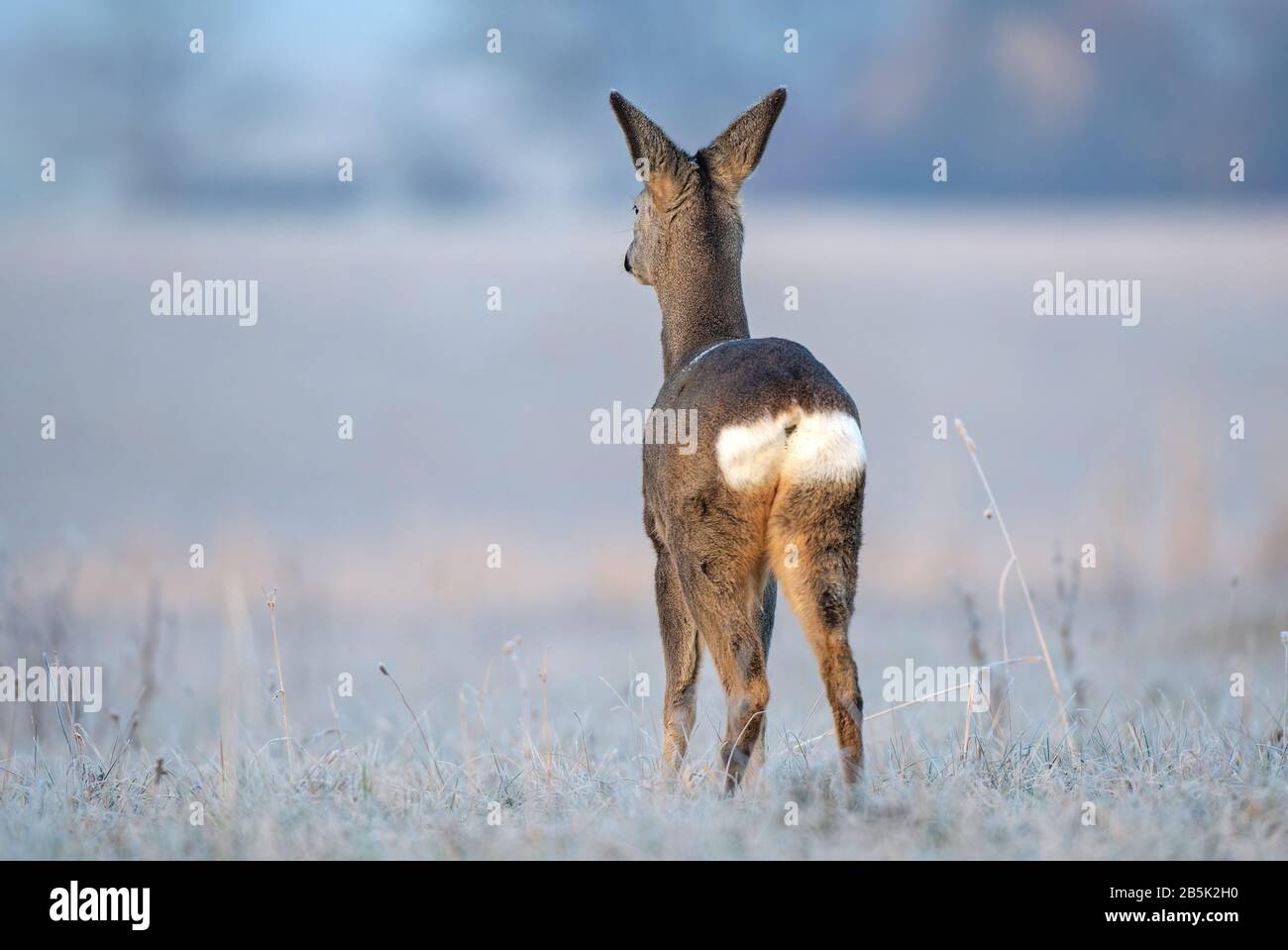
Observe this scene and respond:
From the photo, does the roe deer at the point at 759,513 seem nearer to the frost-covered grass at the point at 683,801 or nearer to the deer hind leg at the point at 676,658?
the deer hind leg at the point at 676,658

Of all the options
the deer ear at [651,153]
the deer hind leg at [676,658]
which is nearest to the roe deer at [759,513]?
the deer hind leg at [676,658]

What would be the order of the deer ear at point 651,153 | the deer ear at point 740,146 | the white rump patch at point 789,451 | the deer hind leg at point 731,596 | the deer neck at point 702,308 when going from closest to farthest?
the white rump patch at point 789,451, the deer hind leg at point 731,596, the deer ear at point 651,153, the deer neck at point 702,308, the deer ear at point 740,146

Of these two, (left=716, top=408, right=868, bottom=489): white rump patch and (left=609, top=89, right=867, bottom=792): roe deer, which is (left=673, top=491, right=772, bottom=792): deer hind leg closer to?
(left=609, top=89, right=867, bottom=792): roe deer

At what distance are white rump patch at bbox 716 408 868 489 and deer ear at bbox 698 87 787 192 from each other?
222 cm

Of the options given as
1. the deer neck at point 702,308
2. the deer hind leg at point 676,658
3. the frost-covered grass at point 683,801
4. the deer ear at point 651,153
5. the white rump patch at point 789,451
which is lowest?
the frost-covered grass at point 683,801

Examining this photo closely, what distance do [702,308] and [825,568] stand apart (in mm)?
1996

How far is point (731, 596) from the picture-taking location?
6.98m

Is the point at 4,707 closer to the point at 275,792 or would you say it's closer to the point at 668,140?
the point at 275,792

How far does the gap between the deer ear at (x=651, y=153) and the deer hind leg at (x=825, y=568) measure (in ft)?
7.32

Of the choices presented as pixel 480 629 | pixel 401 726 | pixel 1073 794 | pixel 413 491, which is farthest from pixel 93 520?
pixel 1073 794

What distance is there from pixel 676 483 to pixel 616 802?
53.1 inches

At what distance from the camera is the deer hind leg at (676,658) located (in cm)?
775

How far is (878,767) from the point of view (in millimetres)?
7176

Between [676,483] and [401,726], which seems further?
[401,726]
